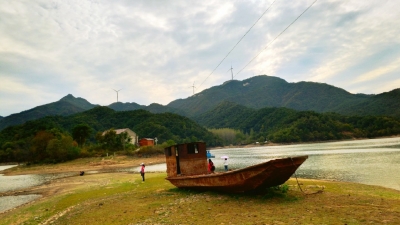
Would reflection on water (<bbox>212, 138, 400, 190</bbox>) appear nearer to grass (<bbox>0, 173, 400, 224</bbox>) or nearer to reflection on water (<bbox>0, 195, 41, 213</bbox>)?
grass (<bbox>0, 173, 400, 224</bbox>)

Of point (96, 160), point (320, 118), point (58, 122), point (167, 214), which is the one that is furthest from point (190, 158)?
point (320, 118)

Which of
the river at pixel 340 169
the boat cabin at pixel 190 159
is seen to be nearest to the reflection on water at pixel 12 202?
the river at pixel 340 169

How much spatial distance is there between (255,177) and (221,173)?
7.14 feet

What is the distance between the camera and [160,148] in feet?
270

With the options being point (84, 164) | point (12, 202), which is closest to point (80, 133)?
point (84, 164)

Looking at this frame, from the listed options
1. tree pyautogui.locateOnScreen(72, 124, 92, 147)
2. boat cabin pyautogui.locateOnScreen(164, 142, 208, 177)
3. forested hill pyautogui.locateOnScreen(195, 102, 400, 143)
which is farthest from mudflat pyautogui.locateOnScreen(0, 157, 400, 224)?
forested hill pyautogui.locateOnScreen(195, 102, 400, 143)

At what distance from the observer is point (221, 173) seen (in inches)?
527

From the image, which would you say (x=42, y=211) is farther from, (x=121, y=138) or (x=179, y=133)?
(x=179, y=133)

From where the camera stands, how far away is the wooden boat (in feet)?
37.6

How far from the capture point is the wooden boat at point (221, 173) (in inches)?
451

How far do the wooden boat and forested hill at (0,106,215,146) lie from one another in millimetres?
105425

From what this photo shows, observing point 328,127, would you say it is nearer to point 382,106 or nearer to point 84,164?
point 382,106

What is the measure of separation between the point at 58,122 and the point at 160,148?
72.9 metres

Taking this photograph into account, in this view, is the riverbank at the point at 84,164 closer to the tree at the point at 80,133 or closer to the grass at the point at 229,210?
the tree at the point at 80,133
